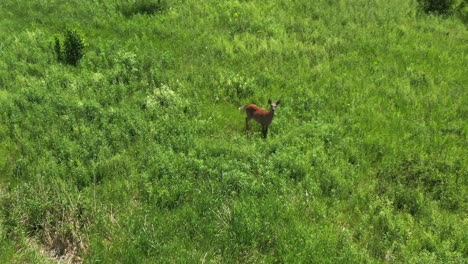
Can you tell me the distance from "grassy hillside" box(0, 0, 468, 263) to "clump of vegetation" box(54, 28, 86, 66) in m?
0.34

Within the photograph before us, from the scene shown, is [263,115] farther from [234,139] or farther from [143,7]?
[143,7]

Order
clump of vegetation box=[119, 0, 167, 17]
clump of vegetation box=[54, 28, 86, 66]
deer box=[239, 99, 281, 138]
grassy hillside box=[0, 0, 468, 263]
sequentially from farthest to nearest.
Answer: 1. clump of vegetation box=[119, 0, 167, 17]
2. clump of vegetation box=[54, 28, 86, 66]
3. deer box=[239, 99, 281, 138]
4. grassy hillside box=[0, 0, 468, 263]

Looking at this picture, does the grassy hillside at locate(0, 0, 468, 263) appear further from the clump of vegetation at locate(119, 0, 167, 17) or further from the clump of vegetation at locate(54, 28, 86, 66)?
the clump of vegetation at locate(119, 0, 167, 17)

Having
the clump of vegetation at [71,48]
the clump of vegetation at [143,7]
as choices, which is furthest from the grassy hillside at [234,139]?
the clump of vegetation at [143,7]

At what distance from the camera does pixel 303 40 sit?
14.9 metres

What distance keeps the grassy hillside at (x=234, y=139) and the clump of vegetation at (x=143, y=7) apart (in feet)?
1.99

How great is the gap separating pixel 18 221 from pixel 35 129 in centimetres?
306

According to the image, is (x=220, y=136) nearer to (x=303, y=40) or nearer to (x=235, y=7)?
(x=303, y=40)

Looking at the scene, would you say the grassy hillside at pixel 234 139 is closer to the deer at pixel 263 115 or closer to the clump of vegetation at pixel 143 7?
the deer at pixel 263 115

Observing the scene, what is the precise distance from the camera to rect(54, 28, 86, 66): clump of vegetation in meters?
13.5

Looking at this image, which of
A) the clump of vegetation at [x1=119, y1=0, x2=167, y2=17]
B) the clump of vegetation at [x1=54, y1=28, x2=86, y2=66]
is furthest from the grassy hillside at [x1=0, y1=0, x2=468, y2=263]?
the clump of vegetation at [x1=119, y1=0, x2=167, y2=17]

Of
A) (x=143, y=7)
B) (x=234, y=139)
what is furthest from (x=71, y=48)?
(x=234, y=139)

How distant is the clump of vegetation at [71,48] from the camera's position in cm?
1349

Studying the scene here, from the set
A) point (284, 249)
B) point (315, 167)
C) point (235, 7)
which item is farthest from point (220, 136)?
point (235, 7)
